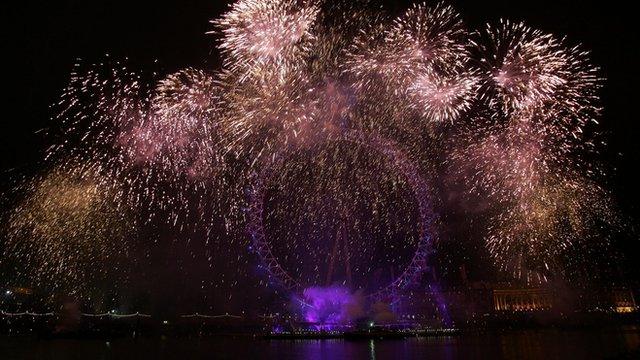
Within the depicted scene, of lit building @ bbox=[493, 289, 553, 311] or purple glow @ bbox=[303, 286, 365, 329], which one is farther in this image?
lit building @ bbox=[493, 289, 553, 311]

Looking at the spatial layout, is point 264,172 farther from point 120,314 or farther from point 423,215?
point 120,314

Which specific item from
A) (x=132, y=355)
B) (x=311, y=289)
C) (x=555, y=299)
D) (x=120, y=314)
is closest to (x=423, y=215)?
(x=311, y=289)

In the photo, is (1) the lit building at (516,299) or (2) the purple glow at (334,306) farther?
(1) the lit building at (516,299)

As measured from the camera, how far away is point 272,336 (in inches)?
2163

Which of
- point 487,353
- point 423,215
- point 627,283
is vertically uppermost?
point 423,215

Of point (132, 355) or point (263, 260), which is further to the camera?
point (263, 260)

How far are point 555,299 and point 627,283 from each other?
144ft

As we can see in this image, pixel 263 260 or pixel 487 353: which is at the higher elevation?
pixel 263 260

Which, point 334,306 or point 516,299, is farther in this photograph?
point 516,299

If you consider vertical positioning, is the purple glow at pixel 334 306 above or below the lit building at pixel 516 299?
below

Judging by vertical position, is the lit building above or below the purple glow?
above

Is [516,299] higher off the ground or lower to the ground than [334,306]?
higher

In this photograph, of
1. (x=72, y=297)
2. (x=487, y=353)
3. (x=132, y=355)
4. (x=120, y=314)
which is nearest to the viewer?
(x=487, y=353)

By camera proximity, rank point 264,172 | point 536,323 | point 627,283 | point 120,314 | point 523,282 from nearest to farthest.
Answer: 1. point 264,172
2. point 627,283
3. point 536,323
4. point 120,314
5. point 523,282
